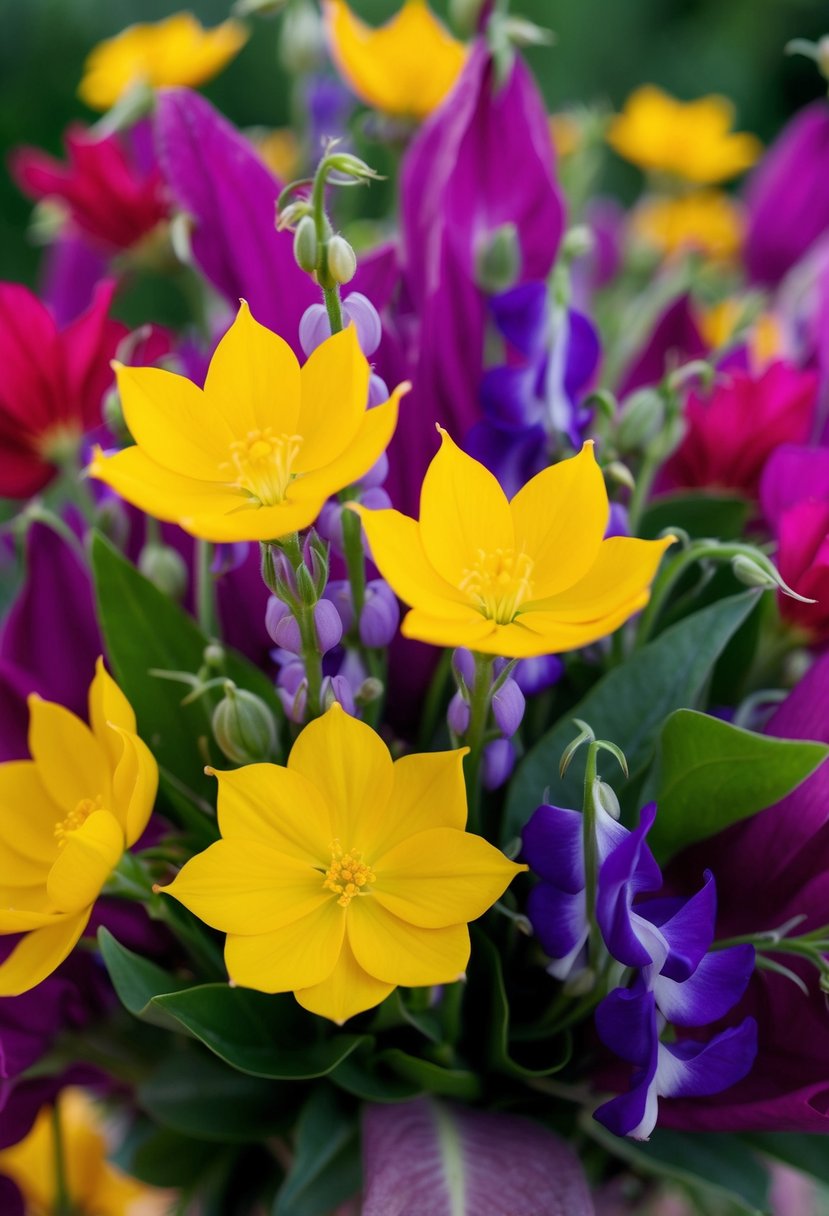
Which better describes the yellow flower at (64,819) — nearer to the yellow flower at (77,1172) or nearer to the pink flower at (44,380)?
the pink flower at (44,380)

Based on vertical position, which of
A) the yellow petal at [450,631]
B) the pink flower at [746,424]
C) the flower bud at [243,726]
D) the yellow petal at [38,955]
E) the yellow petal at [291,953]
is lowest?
Result: the yellow petal at [38,955]

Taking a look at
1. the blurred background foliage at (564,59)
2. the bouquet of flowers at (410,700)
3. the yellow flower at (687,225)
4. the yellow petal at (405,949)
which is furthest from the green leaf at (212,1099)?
the blurred background foliage at (564,59)

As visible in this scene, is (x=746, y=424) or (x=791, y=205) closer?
(x=746, y=424)

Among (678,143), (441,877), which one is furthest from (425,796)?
(678,143)

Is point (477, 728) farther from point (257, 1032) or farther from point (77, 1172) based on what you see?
point (77, 1172)

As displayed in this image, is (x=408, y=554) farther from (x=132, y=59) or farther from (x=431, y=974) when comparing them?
(x=132, y=59)

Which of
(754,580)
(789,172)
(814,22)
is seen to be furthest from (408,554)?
(814,22)
